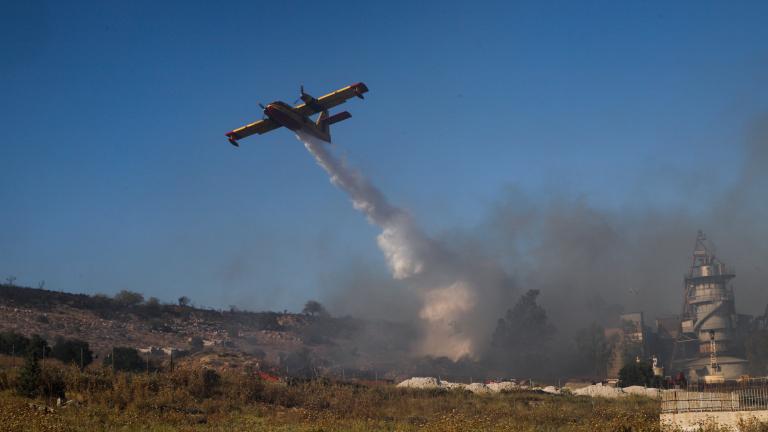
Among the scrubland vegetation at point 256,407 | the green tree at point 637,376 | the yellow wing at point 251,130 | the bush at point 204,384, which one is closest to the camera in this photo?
the scrubland vegetation at point 256,407

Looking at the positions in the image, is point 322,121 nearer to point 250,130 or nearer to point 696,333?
point 250,130

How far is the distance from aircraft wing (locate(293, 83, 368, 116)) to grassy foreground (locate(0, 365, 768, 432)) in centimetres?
2442

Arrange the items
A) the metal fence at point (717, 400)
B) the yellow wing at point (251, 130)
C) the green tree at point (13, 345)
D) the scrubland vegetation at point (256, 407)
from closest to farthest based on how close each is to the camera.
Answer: the scrubland vegetation at point (256, 407), the metal fence at point (717, 400), the green tree at point (13, 345), the yellow wing at point (251, 130)

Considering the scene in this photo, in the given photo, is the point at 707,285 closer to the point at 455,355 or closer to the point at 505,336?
the point at 505,336

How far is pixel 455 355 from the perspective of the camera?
113 metres

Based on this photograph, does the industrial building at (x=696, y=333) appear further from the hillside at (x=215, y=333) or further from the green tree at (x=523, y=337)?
the hillside at (x=215, y=333)

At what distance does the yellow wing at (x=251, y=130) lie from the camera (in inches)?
2803

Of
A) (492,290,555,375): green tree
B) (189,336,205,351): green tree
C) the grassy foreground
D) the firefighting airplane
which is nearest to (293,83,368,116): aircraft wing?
the firefighting airplane

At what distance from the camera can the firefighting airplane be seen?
66.4 meters

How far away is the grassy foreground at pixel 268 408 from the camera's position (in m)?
33.0

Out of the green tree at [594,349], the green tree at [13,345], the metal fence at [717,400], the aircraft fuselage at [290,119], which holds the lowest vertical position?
the metal fence at [717,400]

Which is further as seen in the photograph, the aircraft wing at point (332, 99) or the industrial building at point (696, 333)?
the industrial building at point (696, 333)

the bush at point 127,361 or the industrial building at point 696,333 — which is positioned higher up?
the industrial building at point 696,333

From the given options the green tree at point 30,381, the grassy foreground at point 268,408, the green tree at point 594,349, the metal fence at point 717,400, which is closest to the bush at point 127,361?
the grassy foreground at point 268,408
